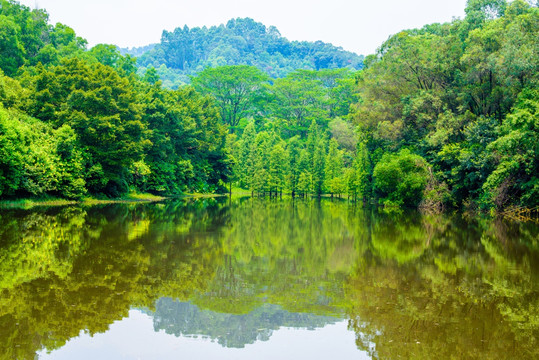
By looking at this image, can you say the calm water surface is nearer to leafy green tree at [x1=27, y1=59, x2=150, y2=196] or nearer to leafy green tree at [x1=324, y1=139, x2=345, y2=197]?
leafy green tree at [x1=27, y1=59, x2=150, y2=196]

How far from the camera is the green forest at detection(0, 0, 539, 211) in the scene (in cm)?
2869

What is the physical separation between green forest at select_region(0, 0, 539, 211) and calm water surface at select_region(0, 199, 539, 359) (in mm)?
15667

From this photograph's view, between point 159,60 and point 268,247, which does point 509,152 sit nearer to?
point 268,247

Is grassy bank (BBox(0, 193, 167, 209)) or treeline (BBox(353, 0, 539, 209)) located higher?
treeline (BBox(353, 0, 539, 209))

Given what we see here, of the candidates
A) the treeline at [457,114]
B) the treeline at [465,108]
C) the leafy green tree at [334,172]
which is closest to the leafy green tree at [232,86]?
the leafy green tree at [334,172]

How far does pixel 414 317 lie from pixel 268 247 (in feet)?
24.5

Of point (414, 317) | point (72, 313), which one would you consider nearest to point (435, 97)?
point (414, 317)

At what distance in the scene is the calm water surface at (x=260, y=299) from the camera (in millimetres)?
6258

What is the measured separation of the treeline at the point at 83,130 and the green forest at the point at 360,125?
10cm

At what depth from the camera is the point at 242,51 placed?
15975 centimetres

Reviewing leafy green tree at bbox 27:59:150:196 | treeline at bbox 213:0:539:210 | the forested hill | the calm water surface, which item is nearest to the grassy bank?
leafy green tree at bbox 27:59:150:196

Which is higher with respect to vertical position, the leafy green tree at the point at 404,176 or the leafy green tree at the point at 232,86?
the leafy green tree at the point at 232,86

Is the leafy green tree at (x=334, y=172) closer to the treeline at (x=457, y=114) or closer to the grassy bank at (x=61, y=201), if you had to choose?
the treeline at (x=457, y=114)

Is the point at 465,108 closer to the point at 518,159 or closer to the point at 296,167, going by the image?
the point at 518,159
